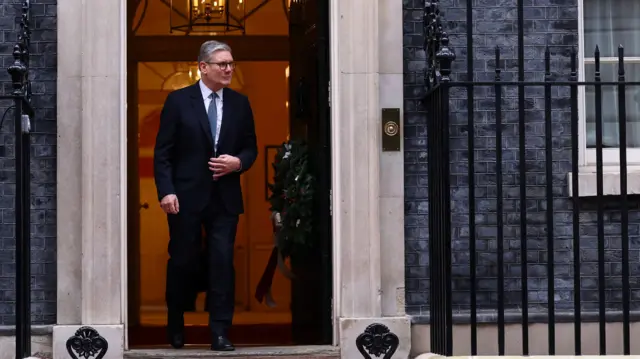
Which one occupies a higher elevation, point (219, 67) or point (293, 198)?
point (219, 67)

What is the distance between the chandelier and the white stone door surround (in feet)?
10.7

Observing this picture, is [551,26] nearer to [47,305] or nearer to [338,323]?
[338,323]

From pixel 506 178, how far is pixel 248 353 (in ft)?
6.38

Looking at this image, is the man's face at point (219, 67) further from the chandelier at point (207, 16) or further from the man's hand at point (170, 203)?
the chandelier at point (207, 16)

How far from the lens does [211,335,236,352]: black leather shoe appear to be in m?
8.20

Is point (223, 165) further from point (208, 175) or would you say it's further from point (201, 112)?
point (201, 112)

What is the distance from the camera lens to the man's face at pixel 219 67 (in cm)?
827

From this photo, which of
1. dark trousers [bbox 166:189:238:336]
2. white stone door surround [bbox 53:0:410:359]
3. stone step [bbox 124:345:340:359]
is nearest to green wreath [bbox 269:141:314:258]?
white stone door surround [bbox 53:0:410:359]

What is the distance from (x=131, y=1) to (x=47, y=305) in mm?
3019

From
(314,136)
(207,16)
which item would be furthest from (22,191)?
(207,16)

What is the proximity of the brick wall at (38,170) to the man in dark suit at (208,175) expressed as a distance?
68cm

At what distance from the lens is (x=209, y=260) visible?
27.3 feet

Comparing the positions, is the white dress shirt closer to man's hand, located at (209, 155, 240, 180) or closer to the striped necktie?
A: the striped necktie

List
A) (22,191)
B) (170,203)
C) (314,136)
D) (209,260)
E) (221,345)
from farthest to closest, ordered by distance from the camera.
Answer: (314,136)
(209,260)
(221,345)
(170,203)
(22,191)
